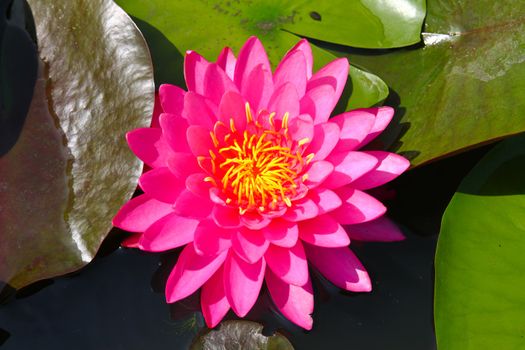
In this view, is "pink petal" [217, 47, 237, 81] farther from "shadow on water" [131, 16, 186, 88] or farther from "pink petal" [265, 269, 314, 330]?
"pink petal" [265, 269, 314, 330]

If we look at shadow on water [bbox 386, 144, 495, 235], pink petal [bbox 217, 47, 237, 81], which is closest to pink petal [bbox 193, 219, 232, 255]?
pink petal [bbox 217, 47, 237, 81]

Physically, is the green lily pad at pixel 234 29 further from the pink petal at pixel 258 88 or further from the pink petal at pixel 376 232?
the pink petal at pixel 376 232

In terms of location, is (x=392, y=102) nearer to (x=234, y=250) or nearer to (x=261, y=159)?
(x=261, y=159)

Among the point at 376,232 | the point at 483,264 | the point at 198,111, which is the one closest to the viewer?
the point at 198,111

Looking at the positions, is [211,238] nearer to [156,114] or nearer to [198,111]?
[198,111]

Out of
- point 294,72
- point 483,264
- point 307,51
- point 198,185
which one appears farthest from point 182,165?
point 483,264

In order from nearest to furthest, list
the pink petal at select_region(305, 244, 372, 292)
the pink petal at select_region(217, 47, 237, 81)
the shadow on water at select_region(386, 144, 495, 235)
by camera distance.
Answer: the pink petal at select_region(305, 244, 372, 292), the pink petal at select_region(217, 47, 237, 81), the shadow on water at select_region(386, 144, 495, 235)

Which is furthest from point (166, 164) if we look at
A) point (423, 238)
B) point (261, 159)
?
point (423, 238)
